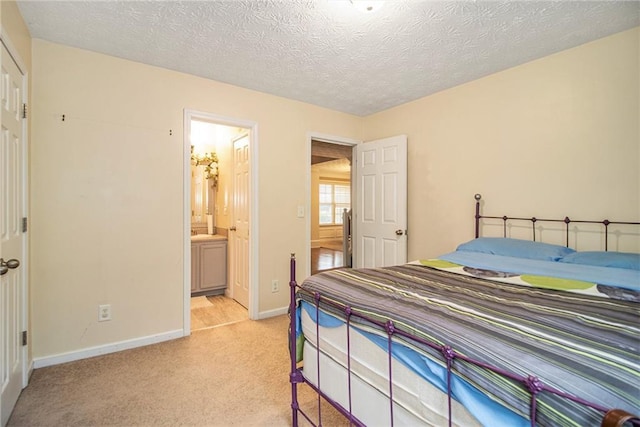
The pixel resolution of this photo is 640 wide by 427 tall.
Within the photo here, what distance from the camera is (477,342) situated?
3.05 feet

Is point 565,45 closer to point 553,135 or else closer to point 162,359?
point 553,135

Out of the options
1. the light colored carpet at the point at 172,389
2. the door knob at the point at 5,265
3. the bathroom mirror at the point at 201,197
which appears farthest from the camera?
the bathroom mirror at the point at 201,197

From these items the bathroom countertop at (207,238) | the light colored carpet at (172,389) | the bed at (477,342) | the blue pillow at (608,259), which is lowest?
the light colored carpet at (172,389)

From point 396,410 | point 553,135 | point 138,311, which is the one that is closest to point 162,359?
point 138,311

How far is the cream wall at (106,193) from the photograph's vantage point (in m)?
2.31

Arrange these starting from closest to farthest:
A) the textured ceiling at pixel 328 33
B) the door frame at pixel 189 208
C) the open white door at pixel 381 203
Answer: the textured ceiling at pixel 328 33
the door frame at pixel 189 208
the open white door at pixel 381 203

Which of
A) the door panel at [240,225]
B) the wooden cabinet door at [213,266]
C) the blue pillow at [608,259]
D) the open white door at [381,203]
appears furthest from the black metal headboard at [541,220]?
the wooden cabinet door at [213,266]

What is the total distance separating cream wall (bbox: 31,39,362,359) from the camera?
91.0 inches

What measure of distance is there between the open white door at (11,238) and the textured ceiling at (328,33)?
616 mm

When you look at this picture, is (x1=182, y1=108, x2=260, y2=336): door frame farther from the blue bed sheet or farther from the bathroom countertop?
the blue bed sheet

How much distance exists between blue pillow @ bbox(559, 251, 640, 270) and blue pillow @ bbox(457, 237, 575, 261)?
3.8 inches

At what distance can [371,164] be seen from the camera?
3.85 m

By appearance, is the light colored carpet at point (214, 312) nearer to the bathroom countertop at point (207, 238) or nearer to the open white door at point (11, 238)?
the bathroom countertop at point (207, 238)

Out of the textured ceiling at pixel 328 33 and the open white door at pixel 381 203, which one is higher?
the textured ceiling at pixel 328 33
